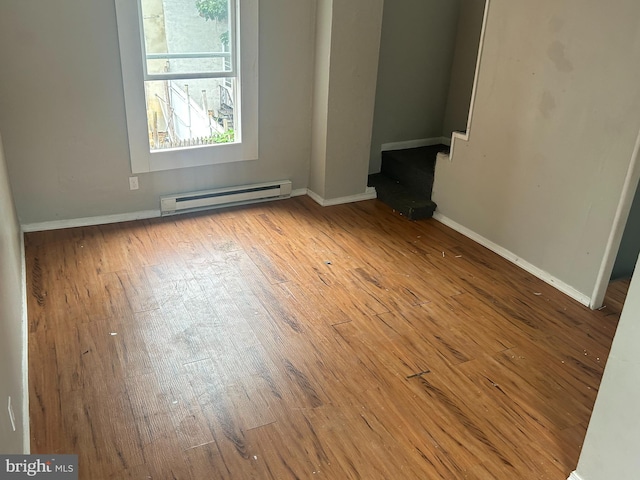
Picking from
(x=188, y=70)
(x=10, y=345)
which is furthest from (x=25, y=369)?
(x=188, y=70)

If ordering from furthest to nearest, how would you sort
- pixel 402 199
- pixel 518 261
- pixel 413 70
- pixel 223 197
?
pixel 413 70
pixel 402 199
pixel 223 197
pixel 518 261

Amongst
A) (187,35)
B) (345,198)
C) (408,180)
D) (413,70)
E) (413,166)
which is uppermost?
(187,35)

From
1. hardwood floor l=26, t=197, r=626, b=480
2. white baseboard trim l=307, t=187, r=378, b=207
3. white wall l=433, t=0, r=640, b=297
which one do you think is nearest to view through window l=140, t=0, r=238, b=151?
hardwood floor l=26, t=197, r=626, b=480

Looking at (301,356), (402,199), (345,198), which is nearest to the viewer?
(301,356)

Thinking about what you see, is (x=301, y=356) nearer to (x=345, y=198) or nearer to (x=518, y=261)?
(x=518, y=261)

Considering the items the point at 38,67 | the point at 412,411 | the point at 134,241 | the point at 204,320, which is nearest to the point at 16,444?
the point at 204,320

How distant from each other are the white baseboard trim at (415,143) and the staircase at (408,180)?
52mm

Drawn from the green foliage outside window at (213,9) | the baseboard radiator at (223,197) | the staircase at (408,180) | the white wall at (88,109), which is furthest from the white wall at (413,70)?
the green foliage outside window at (213,9)

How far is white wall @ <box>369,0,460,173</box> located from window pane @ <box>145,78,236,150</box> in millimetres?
1336

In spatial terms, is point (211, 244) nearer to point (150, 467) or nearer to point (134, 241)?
point (134, 241)

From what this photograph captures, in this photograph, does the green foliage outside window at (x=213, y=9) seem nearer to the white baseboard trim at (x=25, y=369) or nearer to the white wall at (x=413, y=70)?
the white wall at (x=413, y=70)

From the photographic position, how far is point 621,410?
5.81ft

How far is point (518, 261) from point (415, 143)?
177 centimetres

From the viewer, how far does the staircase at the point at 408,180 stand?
428 centimetres
